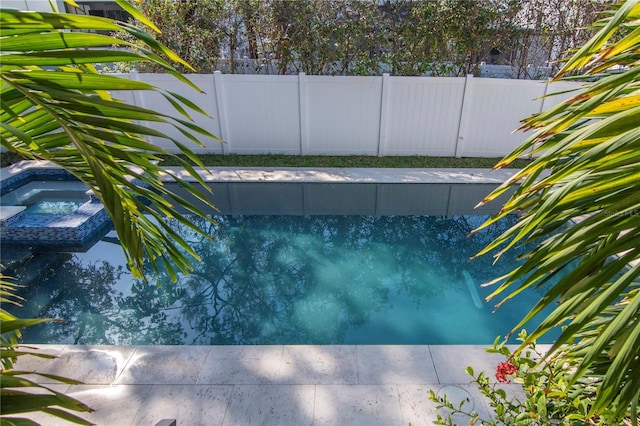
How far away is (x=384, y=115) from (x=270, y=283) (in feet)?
16.2

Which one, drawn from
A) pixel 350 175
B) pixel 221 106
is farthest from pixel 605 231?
pixel 221 106

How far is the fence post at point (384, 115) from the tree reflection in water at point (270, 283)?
253 centimetres

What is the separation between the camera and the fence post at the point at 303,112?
28.7ft

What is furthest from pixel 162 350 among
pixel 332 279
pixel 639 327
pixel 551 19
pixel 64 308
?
pixel 551 19

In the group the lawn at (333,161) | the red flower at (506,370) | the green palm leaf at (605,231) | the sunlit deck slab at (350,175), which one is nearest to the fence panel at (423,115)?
the lawn at (333,161)

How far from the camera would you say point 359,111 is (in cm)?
901

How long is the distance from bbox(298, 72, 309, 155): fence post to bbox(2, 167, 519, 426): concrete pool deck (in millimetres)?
6042

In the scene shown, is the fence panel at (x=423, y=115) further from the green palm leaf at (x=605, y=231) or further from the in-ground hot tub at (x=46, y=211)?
the green palm leaf at (x=605, y=231)

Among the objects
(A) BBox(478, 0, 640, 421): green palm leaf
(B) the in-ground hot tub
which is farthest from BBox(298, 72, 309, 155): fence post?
(A) BBox(478, 0, 640, 421): green palm leaf

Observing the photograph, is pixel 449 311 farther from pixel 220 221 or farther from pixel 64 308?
pixel 64 308

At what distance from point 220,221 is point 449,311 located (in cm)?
408

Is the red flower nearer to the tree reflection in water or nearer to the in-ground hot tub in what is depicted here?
the tree reflection in water

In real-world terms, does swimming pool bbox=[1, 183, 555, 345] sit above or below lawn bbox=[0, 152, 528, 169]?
below

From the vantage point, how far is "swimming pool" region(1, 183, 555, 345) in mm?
4801
